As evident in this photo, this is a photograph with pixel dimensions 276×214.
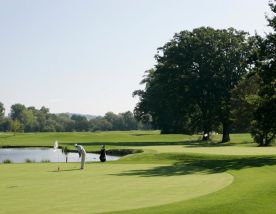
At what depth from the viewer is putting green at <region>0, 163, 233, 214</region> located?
17.0m

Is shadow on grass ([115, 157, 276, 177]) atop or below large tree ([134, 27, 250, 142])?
below

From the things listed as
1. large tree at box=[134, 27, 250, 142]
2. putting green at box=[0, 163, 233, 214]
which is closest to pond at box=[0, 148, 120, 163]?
putting green at box=[0, 163, 233, 214]

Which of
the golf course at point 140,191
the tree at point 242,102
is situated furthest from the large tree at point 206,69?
the golf course at point 140,191

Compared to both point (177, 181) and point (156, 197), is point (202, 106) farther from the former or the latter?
point (156, 197)

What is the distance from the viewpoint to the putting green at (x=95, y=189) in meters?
17.0

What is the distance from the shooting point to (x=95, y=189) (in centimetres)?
2120

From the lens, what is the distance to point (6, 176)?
27438 mm

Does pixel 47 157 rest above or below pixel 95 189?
below

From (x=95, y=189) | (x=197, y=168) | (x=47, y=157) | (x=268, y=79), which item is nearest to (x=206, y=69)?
(x=47, y=157)

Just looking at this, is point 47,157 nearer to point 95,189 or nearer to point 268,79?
point 268,79

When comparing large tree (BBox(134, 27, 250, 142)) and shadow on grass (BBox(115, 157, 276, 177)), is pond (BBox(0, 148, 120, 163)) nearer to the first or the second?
shadow on grass (BBox(115, 157, 276, 177))

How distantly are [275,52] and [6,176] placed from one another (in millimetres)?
27211

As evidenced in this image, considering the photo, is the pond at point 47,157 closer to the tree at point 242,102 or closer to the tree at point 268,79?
the tree at point 268,79

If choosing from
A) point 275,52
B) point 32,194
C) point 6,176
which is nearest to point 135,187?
point 32,194
